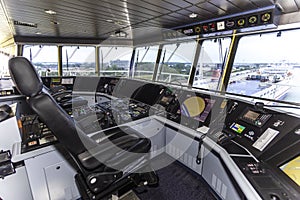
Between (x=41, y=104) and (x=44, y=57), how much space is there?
5223mm

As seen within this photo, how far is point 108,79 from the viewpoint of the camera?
4594mm

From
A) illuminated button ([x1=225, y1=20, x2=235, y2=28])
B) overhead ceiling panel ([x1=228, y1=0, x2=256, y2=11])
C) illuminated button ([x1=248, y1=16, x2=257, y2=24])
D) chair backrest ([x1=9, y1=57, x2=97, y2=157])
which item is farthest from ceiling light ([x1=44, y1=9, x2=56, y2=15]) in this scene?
illuminated button ([x1=248, y1=16, x2=257, y2=24])

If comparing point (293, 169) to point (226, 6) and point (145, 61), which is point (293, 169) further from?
point (145, 61)

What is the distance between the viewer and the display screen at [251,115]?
1.64 metres

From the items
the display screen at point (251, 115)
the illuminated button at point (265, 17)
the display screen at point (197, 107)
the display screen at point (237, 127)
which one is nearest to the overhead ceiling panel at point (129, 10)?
the illuminated button at point (265, 17)

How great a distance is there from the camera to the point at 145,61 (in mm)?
5117

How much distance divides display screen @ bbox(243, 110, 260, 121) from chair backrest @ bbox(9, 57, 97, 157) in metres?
1.61

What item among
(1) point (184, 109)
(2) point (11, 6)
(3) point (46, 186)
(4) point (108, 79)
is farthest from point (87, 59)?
(3) point (46, 186)

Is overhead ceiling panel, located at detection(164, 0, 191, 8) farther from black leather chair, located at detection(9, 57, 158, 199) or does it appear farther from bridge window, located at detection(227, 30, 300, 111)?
black leather chair, located at detection(9, 57, 158, 199)

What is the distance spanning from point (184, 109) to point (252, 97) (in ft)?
3.20

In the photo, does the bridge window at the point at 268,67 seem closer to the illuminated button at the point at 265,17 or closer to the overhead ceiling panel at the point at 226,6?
the illuminated button at the point at 265,17

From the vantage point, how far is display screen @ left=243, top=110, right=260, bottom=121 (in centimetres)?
164

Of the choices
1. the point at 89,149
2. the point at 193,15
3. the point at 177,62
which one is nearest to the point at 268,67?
the point at 193,15

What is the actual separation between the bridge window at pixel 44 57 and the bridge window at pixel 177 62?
11.4 feet
